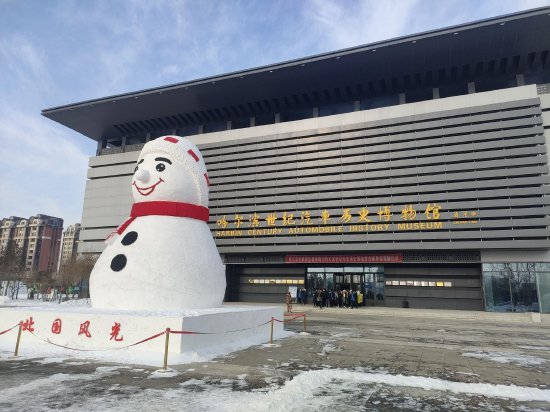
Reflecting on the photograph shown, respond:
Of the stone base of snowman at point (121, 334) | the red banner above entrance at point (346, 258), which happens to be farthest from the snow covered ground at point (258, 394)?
the red banner above entrance at point (346, 258)

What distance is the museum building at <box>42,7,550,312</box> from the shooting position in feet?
91.0

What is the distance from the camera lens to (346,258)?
32.2m

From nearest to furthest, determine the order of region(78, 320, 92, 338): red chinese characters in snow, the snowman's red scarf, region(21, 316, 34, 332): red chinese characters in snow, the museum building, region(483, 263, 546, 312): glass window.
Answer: region(78, 320, 92, 338): red chinese characters in snow
region(21, 316, 34, 332): red chinese characters in snow
the snowman's red scarf
region(483, 263, 546, 312): glass window
the museum building

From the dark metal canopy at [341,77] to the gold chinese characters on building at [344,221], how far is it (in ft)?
41.1

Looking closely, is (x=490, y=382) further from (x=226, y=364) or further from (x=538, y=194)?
(x=538, y=194)

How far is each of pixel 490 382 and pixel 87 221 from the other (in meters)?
45.1

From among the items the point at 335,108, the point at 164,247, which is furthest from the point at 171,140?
the point at 335,108

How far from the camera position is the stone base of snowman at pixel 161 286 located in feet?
31.6

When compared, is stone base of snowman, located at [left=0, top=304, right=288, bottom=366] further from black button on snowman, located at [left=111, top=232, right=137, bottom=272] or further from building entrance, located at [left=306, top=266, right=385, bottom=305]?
building entrance, located at [left=306, top=266, right=385, bottom=305]

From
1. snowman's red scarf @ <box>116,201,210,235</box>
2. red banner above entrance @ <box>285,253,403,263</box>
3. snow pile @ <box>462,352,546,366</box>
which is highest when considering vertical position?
snowman's red scarf @ <box>116,201,210,235</box>

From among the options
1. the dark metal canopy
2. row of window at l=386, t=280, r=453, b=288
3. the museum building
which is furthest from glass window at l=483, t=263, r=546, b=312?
the dark metal canopy

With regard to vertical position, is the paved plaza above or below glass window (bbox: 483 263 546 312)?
below

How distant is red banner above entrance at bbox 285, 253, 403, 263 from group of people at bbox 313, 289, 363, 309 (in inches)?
103

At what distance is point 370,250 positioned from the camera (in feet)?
101
